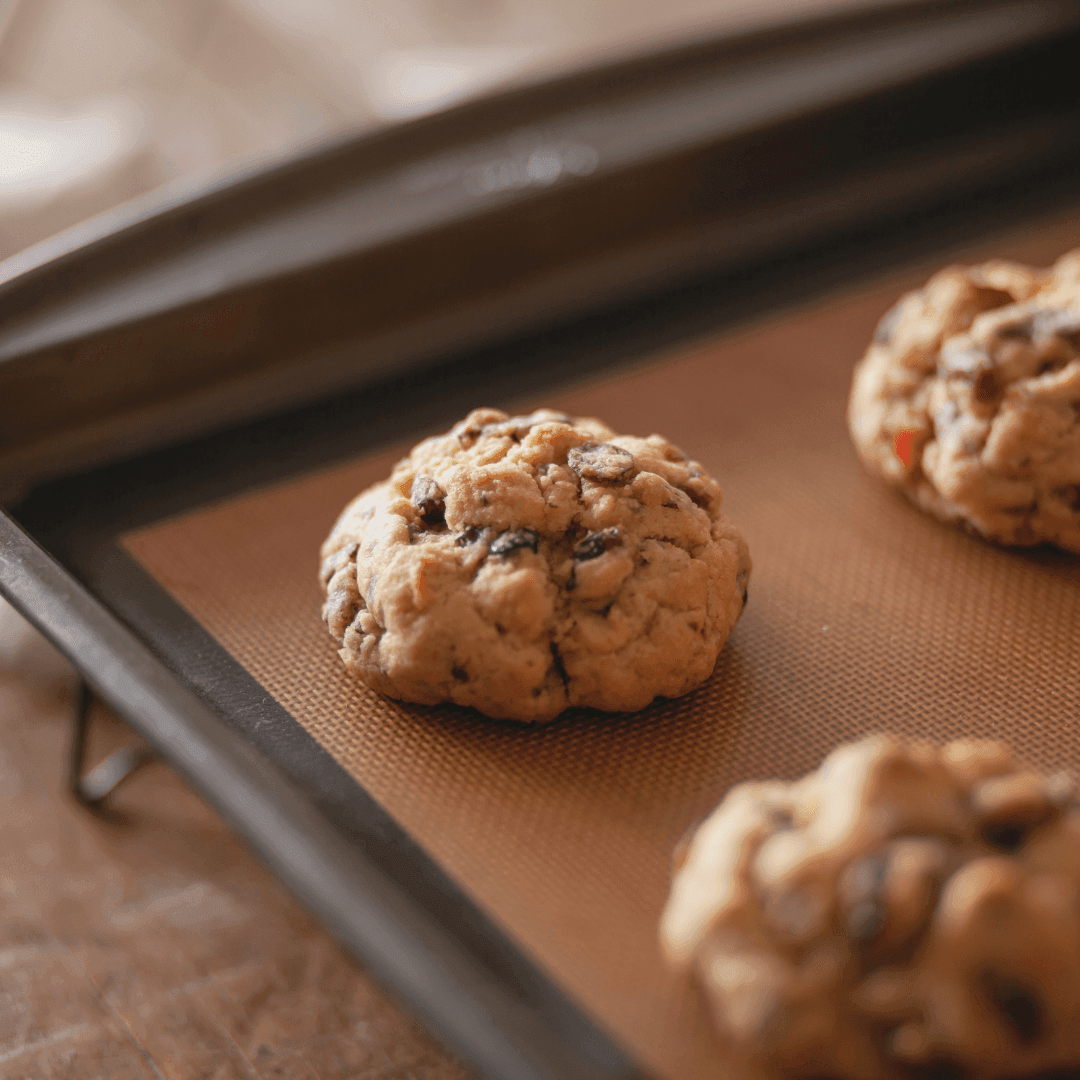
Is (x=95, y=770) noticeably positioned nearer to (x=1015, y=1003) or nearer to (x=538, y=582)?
(x=538, y=582)

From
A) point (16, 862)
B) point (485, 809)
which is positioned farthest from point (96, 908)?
point (485, 809)

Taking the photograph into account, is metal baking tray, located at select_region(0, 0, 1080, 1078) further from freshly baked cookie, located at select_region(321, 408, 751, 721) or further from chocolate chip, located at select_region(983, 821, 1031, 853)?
chocolate chip, located at select_region(983, 821, 1031, 853)

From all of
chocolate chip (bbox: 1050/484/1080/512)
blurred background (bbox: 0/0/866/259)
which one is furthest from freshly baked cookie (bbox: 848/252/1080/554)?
blurred background (bbox: 0/0/866/259)

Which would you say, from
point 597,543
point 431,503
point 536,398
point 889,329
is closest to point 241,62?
point 536,398

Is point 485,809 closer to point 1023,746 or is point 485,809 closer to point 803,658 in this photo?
point 803,658

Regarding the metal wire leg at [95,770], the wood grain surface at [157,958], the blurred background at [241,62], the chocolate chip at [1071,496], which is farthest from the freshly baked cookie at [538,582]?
the blurred background at [241,62]
